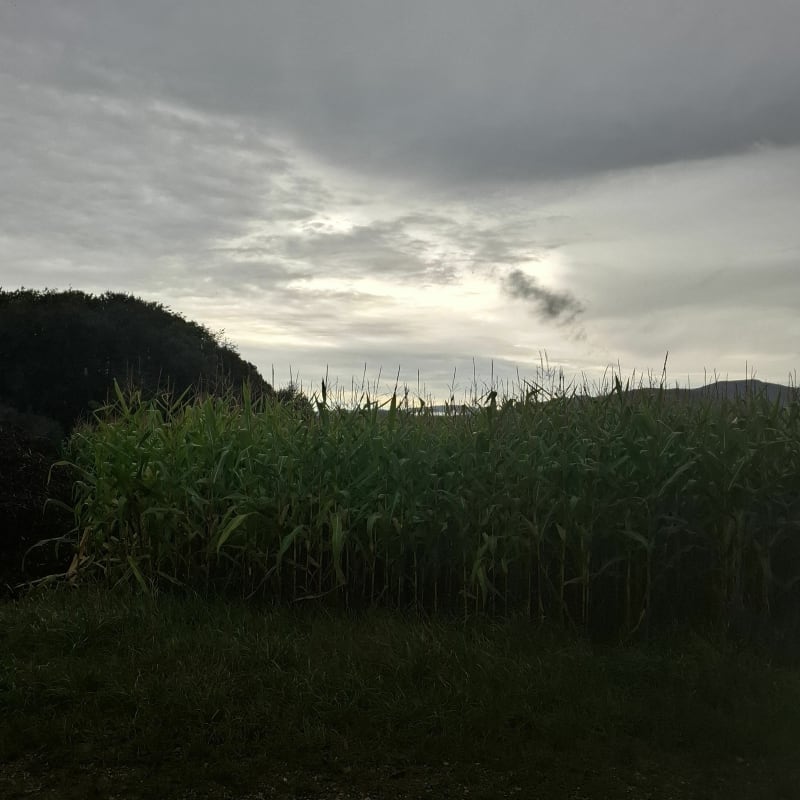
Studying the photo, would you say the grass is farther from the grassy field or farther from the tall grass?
the tall grass

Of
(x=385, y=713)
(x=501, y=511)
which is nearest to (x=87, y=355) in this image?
(x=501, y=511)

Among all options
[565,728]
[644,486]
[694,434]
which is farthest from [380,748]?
[694,434]

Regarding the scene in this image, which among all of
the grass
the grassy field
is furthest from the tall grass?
the grass

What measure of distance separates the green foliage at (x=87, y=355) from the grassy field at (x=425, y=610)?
5884mm

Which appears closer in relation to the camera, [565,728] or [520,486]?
[565,728]

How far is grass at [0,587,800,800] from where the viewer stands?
13.6 feet

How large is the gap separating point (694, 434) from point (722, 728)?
92.0 inches

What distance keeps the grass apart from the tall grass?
0.48 metres

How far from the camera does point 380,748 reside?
14.2ft

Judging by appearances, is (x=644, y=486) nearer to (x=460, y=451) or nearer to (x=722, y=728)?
(x=460, y=451)

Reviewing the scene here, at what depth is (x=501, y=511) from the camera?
19.7 feet

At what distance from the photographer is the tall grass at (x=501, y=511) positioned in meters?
5.76

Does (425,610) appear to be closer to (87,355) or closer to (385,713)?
(385,713)

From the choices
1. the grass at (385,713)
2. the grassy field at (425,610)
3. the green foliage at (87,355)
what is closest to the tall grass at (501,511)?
the grassy field at (425,610)
